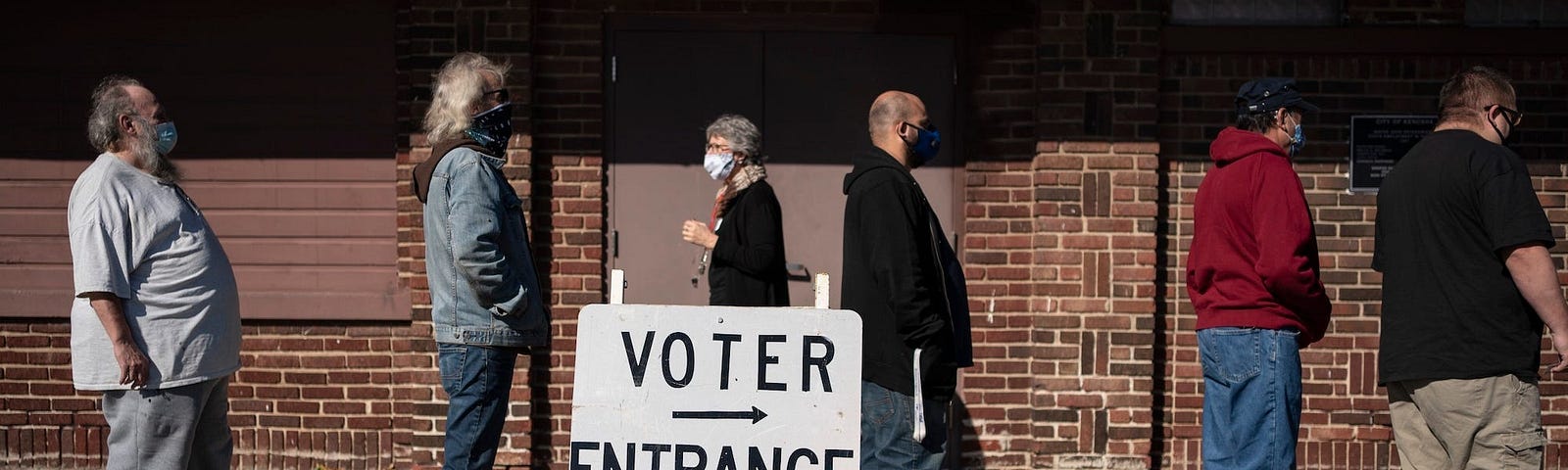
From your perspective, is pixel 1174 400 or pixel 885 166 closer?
pixel 885 166

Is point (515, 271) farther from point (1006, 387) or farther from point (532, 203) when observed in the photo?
point (1006, 387)

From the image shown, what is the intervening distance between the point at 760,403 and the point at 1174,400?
308 cm

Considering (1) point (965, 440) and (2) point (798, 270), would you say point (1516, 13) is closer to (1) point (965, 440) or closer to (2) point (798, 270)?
(1) point (965, 440)

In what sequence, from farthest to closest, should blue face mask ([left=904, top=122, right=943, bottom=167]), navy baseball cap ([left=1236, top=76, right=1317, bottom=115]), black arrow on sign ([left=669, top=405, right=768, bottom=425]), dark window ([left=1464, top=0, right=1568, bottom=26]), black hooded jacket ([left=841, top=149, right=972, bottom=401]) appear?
dark window ([left=1464, top=0, right=1568, bottom=26]) → navy baseball cap ([left=1236, top=76, right=1317, bottom=115]) → blue face mask ([left=904, top=122, right=943, bottom=167]) → black arrow on sign ([left=669, top=405, right=768, bottom=425]) → black hooded jacket ([left=841, top=149, right=972, bottom=401])

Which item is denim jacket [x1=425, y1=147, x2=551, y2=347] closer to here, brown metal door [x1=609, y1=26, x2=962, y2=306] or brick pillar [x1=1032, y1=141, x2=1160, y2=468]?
brown metal door [x1=609, y1=26, x2=962, y2=306]

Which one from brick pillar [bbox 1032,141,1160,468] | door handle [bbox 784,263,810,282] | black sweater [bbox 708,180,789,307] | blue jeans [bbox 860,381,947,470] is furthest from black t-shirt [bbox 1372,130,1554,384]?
door handle [bbox 784,263,810,282]

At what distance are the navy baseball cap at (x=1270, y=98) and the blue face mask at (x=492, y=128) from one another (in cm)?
246

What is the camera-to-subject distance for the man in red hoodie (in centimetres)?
434

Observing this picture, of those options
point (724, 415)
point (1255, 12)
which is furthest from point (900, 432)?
point (1255, 12)

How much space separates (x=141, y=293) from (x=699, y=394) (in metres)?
1.71

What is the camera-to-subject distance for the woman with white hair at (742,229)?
212 inches

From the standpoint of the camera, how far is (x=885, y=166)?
4.16m

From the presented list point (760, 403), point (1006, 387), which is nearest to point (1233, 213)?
point (760, 403)

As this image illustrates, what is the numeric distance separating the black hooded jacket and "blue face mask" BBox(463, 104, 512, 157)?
1168 mm
